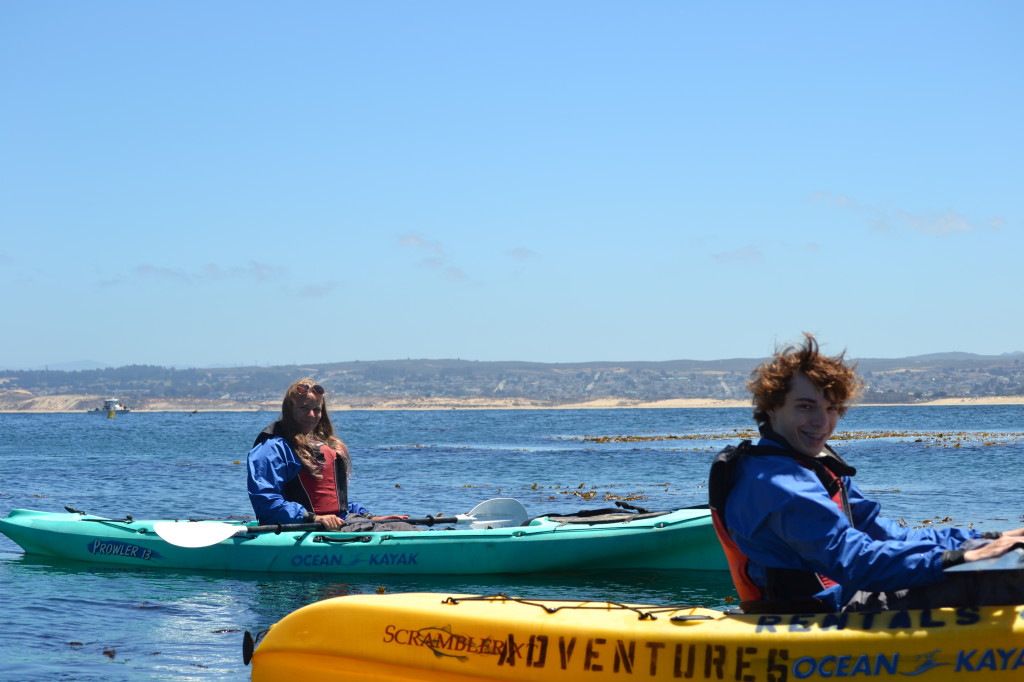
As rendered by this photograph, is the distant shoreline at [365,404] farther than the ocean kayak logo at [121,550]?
Yes

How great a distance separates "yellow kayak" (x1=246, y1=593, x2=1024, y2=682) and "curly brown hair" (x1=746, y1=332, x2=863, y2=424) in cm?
81

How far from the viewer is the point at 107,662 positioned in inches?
279

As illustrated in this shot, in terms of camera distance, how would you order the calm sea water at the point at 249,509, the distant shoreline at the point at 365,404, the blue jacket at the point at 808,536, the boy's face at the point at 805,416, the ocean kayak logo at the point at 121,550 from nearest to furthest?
the blue jacket at the point at 808,536 → the boy's face at the point at 805,416 → the calm sea water at the point at 249,509 → the ocean kayak logo at the point at 121,550 → the distant shoreline at the point at 365,404

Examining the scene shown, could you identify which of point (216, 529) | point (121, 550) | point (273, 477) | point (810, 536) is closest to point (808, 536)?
point (810, 536)

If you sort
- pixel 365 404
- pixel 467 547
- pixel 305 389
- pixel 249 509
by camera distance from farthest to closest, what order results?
pixel 365 404
pixel 249 509
pixel 467 547
pixel 305 389

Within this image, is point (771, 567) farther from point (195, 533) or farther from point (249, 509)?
point (249, 509)

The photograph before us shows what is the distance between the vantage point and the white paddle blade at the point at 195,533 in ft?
31.7

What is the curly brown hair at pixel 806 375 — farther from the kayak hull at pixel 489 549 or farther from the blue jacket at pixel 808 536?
the kayak hull at pixel 489 549

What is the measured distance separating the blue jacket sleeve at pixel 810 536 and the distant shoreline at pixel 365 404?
15510 cm

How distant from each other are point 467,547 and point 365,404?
170 m

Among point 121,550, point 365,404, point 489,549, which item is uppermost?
point 489,549

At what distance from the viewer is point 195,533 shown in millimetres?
9797

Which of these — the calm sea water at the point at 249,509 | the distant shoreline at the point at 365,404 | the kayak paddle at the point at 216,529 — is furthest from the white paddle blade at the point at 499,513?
the distant shoreline at the point at 365,404

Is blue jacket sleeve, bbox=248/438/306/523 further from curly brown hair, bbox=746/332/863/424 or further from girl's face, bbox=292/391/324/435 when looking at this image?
curly brown hair, bbox=746/332/863/424
